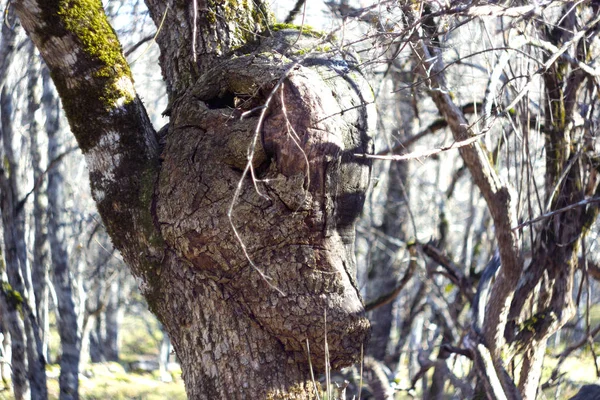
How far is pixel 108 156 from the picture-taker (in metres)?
2.86

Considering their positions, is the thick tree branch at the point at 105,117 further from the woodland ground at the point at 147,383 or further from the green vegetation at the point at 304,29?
the woodland ground at the point at 147,383

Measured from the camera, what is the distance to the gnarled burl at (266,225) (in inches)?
102

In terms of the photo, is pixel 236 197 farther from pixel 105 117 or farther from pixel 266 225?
pixel 105 117

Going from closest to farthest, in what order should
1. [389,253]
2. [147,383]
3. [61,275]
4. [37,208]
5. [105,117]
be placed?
[105,117], [61,275], [37,208], [389,253], [147,383]

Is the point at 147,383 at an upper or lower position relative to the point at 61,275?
lower

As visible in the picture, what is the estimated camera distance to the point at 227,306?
2.67 m

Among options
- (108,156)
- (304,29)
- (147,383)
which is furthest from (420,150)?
(147,383)

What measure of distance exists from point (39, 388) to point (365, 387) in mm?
2597

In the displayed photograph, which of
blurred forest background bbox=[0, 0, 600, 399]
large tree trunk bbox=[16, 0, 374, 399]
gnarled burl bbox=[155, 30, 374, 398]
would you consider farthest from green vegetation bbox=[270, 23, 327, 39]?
gnarled burl bbox=[155, 30, 374, 398]

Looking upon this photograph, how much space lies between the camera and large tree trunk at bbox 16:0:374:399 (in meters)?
2.60

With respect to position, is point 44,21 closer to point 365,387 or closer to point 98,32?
point 98,32

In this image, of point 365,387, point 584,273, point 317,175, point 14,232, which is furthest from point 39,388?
point 584,273

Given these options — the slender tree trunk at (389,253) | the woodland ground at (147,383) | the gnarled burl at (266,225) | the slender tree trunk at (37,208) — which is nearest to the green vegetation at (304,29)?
Result: the gnarled burl at (266,225)

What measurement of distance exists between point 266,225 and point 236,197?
7.3 inches
